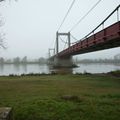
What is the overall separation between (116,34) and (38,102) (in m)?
11.9

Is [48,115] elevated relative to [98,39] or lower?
lower

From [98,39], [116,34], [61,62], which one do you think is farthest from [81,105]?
[61,62]

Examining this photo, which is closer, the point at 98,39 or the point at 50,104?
the point at 50,104

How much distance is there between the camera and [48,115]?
632cm

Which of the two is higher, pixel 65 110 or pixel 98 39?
pixel 98 39

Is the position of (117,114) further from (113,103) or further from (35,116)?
(35,116)

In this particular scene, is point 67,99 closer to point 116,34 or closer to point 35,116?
point 35,116

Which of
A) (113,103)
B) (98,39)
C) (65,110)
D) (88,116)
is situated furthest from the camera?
(98,39)

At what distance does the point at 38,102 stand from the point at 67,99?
108 cm

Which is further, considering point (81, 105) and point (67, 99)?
point (67, 99)

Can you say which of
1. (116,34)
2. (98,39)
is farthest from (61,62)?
(116,34)

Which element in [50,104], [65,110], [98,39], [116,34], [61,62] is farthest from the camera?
[61,62]

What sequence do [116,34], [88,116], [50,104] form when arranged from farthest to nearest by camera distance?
[116,34]
[50,104]
[88,116]

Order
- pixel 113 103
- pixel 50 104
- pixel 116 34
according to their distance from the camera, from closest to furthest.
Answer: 1. pixel 50 104
2. pixel 113 103
3. pixel 116 34
